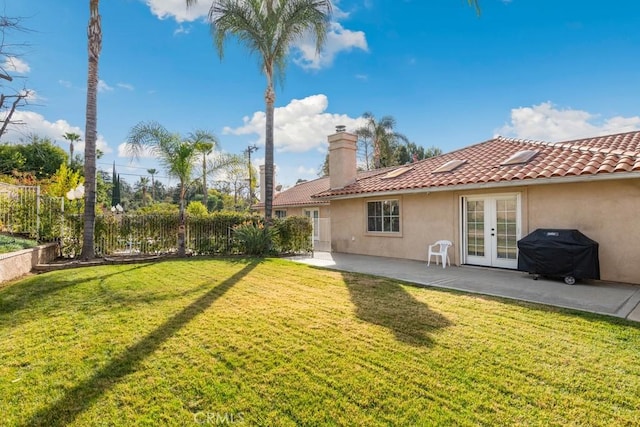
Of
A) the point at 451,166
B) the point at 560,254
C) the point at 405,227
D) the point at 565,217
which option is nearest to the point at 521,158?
the point at 451,166

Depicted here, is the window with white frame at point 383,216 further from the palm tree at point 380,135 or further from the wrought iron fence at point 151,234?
the palm tree at point 380,135

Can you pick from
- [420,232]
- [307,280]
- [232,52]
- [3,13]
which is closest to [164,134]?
[232,52]

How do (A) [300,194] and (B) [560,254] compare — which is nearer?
(B) [560,254]

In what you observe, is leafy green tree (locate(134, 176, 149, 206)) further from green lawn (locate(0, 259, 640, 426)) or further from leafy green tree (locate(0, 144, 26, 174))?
green lawn (locate(0, 259, 640, 426))

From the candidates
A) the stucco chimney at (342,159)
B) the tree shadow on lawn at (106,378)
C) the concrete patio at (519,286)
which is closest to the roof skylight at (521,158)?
the concrete patio at (519,286)

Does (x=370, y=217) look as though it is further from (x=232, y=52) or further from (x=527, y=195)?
(x=232, y=52)

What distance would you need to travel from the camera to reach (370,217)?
15141 millimetres

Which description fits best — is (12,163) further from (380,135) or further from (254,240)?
(380,135)

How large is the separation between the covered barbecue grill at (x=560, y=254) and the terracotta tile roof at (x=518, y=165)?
1.63m

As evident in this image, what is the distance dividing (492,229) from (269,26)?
11.8 m

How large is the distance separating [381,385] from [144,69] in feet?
63.5

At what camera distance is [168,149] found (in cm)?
1416

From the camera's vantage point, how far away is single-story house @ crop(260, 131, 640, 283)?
8.52 m

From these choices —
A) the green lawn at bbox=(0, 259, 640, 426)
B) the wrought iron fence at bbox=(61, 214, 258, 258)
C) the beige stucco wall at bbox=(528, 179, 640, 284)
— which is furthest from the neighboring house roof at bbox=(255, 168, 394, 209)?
the green lawn at bbox=(0, 259, 640, 426)
